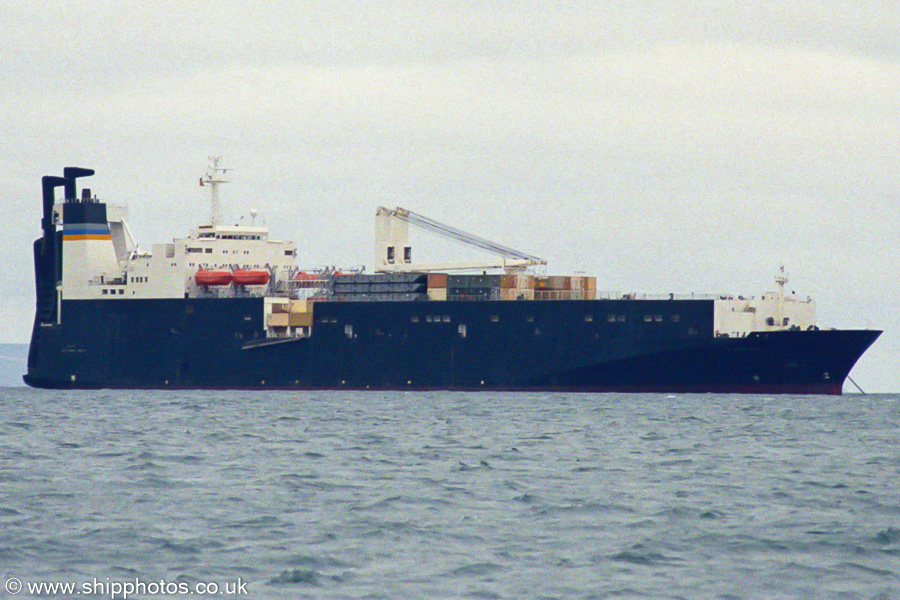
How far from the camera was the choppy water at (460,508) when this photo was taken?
19.7m

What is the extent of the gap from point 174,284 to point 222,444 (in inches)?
1500

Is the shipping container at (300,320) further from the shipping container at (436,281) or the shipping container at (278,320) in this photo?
the shipping container at (436,281)

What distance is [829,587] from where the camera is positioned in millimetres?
19125

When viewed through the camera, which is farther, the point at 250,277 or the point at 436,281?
the point at 250,277

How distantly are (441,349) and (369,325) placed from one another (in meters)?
4.07

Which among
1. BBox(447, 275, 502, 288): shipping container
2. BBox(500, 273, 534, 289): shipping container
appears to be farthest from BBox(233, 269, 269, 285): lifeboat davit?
BBox(500, 273, 534, 289): shipping container

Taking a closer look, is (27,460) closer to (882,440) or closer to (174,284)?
(882,440)

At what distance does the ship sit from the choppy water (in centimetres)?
1872

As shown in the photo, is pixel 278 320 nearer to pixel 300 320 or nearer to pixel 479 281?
pixel 300 320

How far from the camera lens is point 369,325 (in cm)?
6988

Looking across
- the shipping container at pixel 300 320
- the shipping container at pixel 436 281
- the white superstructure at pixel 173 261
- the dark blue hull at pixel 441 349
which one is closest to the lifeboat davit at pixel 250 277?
the white superstructure at pixel 173 261

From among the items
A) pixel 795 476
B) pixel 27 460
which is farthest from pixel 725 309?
pixel 27 460

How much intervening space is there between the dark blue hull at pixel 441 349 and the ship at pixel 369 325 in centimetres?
7

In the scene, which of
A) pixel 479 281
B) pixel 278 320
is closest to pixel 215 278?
pixel 278 320
